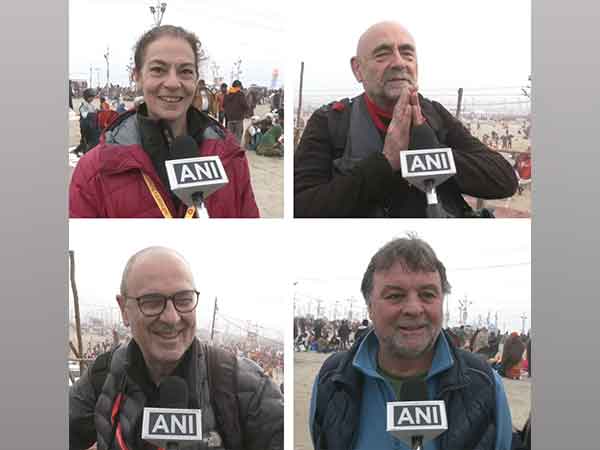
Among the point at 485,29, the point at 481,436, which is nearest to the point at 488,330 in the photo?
the point at 481,436

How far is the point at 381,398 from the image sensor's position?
371 cm

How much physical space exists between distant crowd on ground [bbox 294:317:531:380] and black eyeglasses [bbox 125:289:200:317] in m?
0.33

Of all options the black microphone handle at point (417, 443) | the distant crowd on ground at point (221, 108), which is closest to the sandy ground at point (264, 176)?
the distant crowd on ground at point (221, 108)

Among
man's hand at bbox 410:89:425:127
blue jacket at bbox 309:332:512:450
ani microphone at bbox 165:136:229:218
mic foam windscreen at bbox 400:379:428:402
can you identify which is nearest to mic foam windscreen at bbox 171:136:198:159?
ani microphone at bbox 165:136:229:218

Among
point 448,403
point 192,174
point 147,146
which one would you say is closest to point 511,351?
point 448,403

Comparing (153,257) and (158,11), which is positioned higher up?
(158,11)

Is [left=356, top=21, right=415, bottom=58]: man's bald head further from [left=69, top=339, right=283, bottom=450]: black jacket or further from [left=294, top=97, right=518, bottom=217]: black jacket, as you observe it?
[left=69, top=339, right=283, bottom=450]: black jacket

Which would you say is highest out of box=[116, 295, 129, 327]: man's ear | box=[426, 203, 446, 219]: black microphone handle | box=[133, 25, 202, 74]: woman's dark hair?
box=[133, 25, 202, 74]: woman's dark hair

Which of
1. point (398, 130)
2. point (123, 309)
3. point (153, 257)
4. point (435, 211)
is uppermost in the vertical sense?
point (398, 130)

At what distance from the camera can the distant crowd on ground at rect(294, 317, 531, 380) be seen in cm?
373

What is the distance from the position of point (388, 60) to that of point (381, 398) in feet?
Answer: 3.28

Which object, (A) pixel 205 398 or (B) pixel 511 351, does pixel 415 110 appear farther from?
(A) pixel 205 398

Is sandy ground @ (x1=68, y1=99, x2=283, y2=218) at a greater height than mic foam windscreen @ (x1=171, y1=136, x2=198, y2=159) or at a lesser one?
lesser

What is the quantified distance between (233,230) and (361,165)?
0.43 metres
